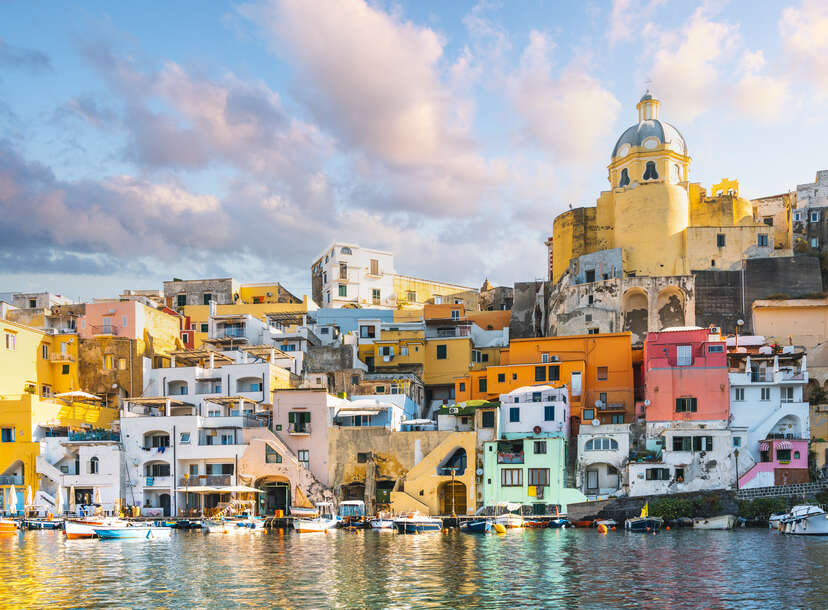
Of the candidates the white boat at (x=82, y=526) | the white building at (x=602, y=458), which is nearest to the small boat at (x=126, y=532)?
the white boat at (x=82, y=526)

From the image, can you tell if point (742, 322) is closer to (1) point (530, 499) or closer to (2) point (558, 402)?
(2) point (558, 402)

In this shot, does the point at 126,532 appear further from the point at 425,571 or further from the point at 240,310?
the point at 240,310

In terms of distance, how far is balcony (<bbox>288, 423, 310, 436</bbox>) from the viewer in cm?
6184

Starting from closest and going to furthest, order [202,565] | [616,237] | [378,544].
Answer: [202,565] → [378,544] → [616,237]

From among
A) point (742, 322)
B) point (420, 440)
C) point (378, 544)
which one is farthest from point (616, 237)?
point (378, 544)

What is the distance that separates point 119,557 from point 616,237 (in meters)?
51.7

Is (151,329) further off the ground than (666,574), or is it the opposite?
(151,329)

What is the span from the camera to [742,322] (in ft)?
228

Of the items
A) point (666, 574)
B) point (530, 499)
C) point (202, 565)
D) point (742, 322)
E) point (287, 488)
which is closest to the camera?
point (666, 574)

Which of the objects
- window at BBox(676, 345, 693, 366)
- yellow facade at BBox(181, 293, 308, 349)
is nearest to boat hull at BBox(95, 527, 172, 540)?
window at BBox(676, 345, 693, 366)

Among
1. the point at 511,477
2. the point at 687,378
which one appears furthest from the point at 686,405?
the point at 511,477

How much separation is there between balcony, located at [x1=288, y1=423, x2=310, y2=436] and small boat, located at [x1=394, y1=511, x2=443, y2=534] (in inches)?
440

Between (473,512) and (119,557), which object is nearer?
(119,557)

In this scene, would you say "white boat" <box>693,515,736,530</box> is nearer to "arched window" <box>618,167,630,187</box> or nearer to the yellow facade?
"arched window" <box>618,167,630,187</box>
